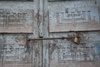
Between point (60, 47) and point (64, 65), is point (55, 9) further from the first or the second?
point (64, 65)

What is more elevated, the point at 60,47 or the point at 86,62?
the point at 60,47

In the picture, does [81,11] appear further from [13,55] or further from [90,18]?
[13,55]

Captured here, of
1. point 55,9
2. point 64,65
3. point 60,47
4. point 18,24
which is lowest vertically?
point 64,65

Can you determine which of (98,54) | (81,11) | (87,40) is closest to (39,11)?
(81,11)

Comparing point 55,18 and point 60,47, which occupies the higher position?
point 55,18

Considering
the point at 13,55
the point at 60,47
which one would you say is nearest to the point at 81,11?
the point at 60,47

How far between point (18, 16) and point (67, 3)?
1.81 ft

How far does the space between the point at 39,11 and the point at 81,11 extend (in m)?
0.45

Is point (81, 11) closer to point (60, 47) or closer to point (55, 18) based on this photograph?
point (55, 18)

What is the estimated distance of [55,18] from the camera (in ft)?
7.88

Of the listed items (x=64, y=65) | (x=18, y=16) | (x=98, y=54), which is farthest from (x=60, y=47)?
(x=18, y=16)

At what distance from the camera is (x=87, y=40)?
2.33 metres

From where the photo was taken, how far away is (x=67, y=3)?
2.43 meters

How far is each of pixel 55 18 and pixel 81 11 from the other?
290mm
